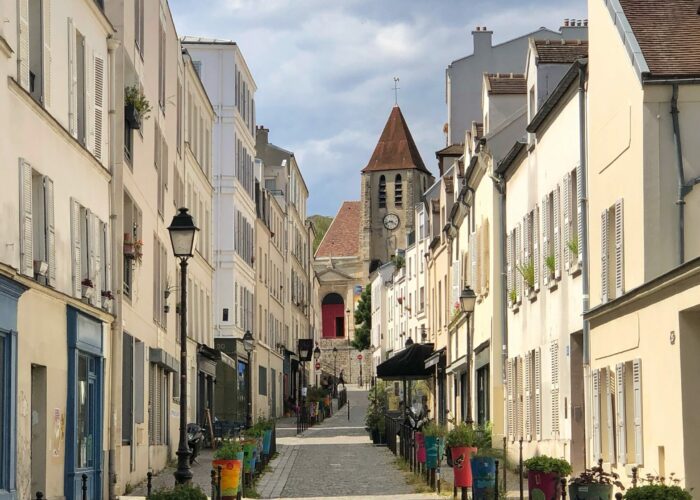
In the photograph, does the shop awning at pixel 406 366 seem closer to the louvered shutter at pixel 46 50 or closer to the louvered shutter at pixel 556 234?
the louvered shutter at pixel 556 234

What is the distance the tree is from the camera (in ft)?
445

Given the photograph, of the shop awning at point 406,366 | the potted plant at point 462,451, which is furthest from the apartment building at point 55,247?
the shop awning at point 406,366

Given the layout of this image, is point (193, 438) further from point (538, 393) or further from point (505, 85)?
point (505, 85)

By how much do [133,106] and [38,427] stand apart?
26.8 feet

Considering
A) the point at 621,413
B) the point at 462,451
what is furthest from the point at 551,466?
the point at 462,451

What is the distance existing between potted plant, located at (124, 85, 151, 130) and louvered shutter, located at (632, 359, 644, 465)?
35.2 ft

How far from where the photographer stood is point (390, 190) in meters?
140

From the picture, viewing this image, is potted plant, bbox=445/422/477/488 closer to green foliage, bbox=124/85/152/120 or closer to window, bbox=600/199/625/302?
window, bbox=600/199/625/302

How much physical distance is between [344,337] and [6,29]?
5143 inches

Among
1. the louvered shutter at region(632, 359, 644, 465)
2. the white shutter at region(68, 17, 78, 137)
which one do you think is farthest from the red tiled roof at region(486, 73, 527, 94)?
the louvered shutter at region(632, 359, 644, 465)

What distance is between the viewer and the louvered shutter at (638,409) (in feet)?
55.9

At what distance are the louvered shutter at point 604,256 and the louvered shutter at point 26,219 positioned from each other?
783cm

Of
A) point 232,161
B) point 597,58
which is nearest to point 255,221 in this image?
point 232,161

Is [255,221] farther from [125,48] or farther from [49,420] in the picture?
[49,420]
